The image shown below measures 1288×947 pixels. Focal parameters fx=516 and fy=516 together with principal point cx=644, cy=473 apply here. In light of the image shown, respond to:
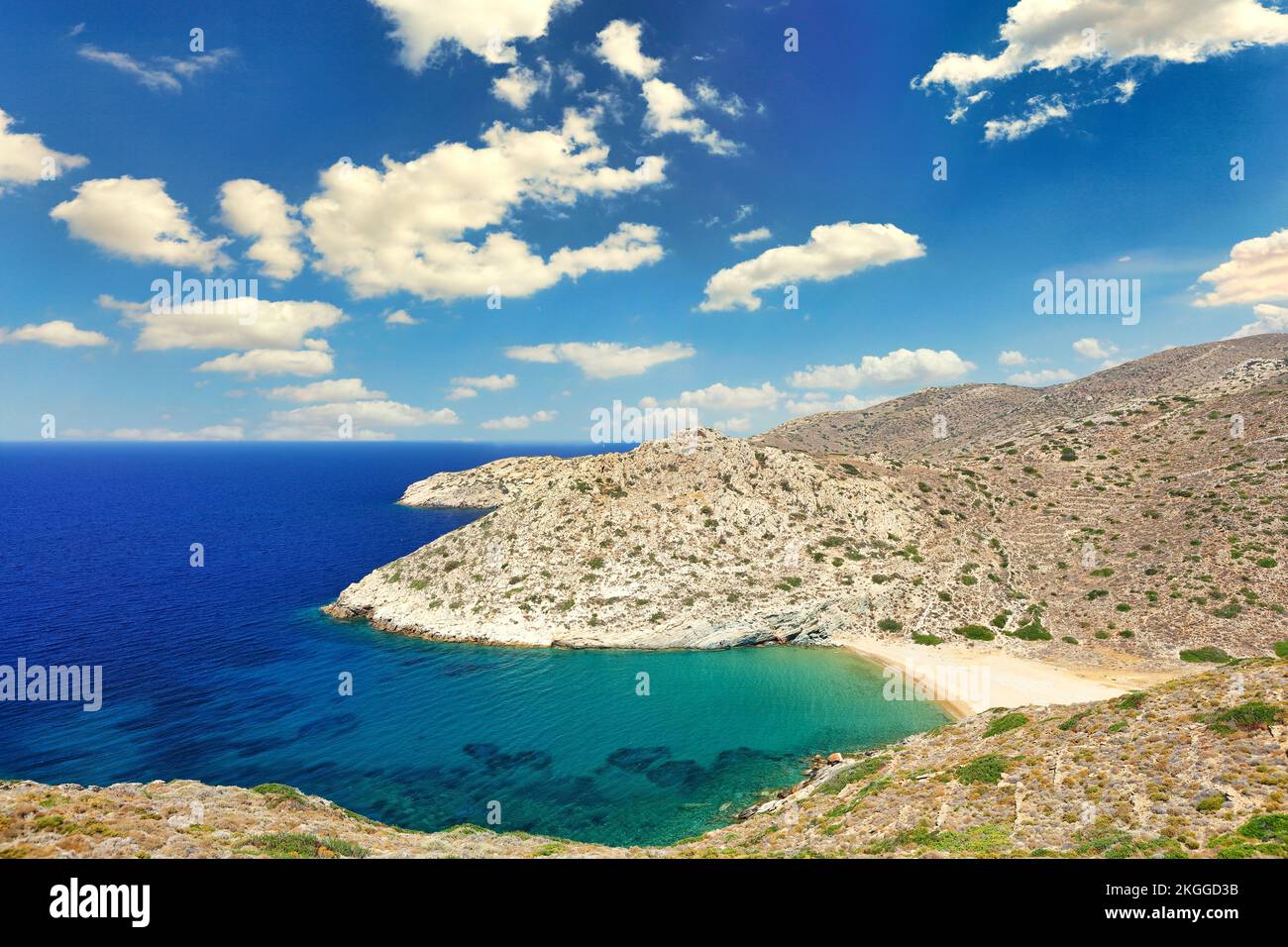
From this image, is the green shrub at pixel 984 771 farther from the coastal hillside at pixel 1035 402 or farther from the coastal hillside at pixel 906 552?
the coastal hillside at pixel 1035 402

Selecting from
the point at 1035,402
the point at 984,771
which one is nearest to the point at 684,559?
the point at 984,771

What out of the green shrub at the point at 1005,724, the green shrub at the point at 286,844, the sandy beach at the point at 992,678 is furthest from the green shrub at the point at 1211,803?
the green shrub at the point at 286,844

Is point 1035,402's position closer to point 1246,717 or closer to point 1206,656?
point 1206,656

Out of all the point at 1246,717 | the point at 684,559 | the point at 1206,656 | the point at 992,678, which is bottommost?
the point at 992,678

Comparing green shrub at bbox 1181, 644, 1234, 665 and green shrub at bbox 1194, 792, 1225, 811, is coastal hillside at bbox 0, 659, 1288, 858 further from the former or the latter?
green shrub at bbox 1181, 644, 1234, 665
